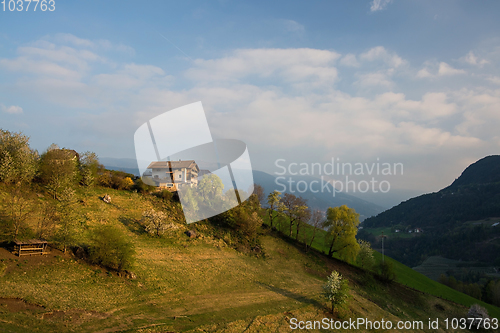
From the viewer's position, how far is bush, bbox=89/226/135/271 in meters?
22.6

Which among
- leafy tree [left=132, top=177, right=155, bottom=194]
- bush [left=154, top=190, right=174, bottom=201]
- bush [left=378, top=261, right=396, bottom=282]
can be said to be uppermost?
leafy tree [left=132, top=177, right=155, bottom=194]

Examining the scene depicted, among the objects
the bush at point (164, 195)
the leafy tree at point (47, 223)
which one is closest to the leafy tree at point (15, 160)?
the leafy tree at point (47, 223)

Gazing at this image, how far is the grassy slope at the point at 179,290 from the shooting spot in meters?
15.2

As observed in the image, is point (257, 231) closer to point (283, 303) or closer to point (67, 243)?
point (283, 303)

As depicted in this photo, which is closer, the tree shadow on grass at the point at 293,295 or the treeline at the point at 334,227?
the tree shadow on grass at the point at 293,295

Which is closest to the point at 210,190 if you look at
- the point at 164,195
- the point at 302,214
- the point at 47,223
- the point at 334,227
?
the point at 164,195

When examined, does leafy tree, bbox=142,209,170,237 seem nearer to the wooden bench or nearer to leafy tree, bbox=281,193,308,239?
the wooden bench

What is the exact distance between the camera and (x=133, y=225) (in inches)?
1372

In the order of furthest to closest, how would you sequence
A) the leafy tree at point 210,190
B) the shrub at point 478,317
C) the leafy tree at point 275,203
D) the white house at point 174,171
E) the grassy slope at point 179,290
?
1. the white house at point 174,171
2. the leafy tree at point 275,203
3. the leafy tree at point 210,190
4. the shrub at point 478,317
5. the grassy slope at point 179,290

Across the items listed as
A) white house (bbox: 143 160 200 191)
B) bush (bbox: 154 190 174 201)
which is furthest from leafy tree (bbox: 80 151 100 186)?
white house (bbox: 143 160 200 191)

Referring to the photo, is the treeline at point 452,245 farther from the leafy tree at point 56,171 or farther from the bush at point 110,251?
the leafy tree at point 56,171

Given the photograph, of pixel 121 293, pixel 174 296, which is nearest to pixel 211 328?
pixel 174 296

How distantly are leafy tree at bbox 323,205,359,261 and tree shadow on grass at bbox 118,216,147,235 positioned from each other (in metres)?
32.7

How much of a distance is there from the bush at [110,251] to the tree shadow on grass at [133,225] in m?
10.4
